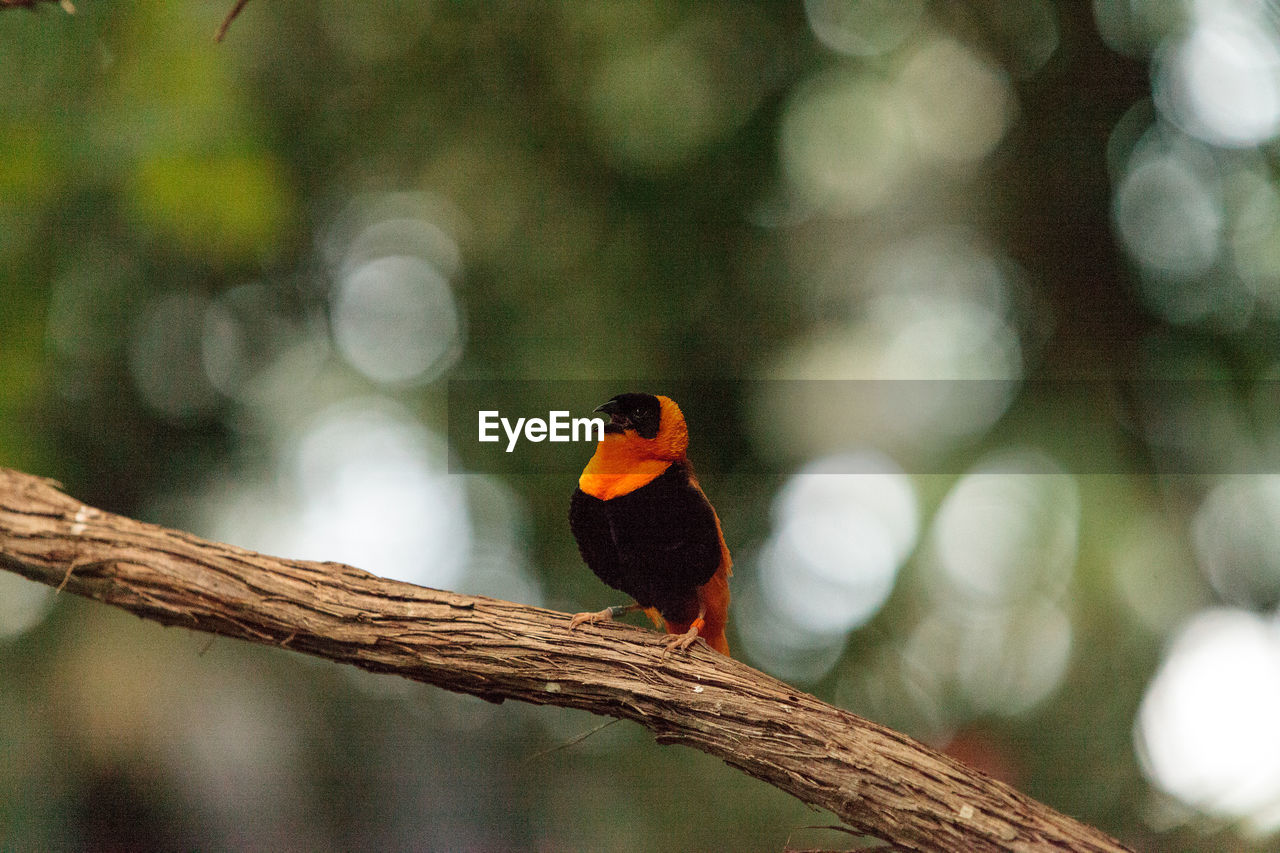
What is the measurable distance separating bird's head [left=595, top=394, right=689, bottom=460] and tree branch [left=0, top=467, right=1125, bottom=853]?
0.44 metres

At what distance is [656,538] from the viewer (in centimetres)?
211

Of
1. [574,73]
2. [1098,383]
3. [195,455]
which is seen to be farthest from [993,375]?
[195,455]

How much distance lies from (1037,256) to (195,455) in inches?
208

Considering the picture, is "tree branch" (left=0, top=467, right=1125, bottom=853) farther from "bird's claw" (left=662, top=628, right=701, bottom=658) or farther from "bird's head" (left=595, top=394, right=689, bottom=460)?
"bird's head" (left=595, top=394, right=689, bottom=460)

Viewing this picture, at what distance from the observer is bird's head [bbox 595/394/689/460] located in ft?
7.10

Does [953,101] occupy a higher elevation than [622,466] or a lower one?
higher

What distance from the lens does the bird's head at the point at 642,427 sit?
7.10 feet

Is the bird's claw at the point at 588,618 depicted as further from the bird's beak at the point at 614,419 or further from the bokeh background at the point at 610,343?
the bokeh background at the point at 610,343

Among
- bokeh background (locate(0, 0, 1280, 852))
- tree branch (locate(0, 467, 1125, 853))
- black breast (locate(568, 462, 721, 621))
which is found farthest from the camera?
bokeh background (locate(0, 0, 1280, 852))

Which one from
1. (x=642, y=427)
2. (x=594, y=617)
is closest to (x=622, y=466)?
(x=642, y=427)

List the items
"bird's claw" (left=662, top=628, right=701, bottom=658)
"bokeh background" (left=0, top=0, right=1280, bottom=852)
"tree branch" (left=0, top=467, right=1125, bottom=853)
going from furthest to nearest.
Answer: "bokeh background" (left=0, top=0, right=1280, bottom=852)
"bird's claw" (left=662, top=628, right=701, bottom=658)
"tree branch" (left=0, top=467, right=1125, bottom=853)

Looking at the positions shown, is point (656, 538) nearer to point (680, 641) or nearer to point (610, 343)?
point (680, 641)

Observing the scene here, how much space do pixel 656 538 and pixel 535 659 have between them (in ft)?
1.31

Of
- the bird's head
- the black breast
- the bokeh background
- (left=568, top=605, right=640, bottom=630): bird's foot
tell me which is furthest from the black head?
the bokeh background
